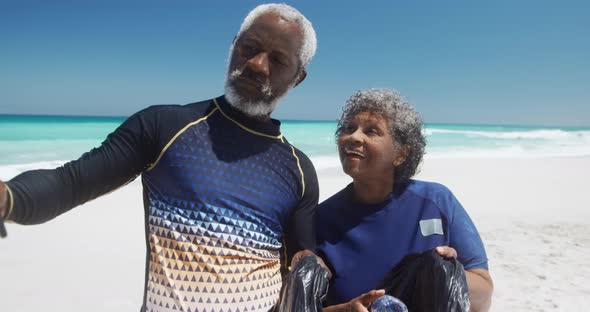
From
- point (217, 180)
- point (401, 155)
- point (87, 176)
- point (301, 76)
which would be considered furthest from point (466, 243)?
point (87, 176)

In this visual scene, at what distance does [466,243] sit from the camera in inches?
89.2

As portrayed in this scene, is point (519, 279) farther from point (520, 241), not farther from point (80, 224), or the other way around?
point (80, 224)

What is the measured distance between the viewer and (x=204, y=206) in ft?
5.92

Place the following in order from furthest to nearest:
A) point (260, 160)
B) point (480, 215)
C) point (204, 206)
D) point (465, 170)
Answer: point (465, 170)
point (480, 215)
point (260, 160)
point (204, 206)

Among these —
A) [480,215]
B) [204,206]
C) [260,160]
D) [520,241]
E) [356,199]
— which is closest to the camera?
[204,206]

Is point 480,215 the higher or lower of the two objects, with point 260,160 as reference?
lower

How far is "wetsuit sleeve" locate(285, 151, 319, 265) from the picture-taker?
2143 millimetres

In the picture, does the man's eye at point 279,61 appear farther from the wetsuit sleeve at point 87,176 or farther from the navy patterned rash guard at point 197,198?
the wetsuit sleeve at point 87,176

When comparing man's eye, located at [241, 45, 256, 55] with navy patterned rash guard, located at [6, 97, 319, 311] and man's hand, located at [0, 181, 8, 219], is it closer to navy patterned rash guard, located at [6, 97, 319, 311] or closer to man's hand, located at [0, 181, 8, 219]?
navy patterned rash guard, located at [6, 97, 319, 311]

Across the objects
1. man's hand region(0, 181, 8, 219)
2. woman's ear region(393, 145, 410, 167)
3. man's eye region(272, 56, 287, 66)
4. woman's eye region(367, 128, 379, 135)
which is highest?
man's eye region(272, 56, 287, 66)

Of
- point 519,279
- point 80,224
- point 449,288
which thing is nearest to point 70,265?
point 80,224

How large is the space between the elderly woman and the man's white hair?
48cm

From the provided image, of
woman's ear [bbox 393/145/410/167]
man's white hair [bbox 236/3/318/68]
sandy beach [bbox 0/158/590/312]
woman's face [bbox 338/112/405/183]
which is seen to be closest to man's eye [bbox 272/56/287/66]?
man's white hair [bbox 236/3/318/68]

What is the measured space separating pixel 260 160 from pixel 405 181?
1013mm
